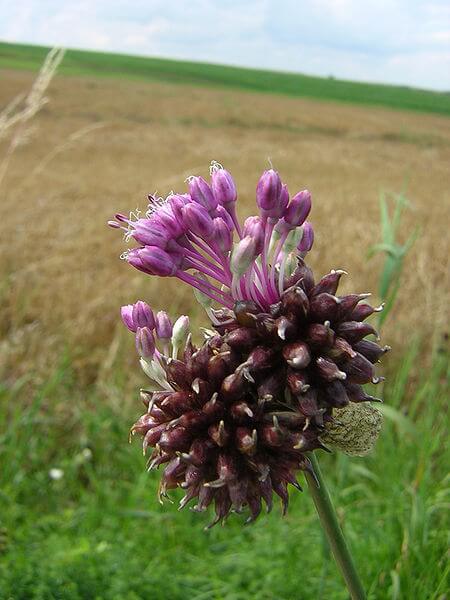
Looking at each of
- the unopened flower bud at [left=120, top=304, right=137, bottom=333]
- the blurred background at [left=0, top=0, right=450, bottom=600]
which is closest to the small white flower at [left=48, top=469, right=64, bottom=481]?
the blurred background at [left=0, top=0, right=450, bottom=600]

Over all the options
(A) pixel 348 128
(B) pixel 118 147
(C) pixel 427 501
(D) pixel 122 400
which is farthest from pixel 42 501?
(A) pixel 348 128

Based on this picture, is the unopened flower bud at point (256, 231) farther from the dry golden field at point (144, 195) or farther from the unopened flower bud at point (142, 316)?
the dry golden field at point (144, 195)

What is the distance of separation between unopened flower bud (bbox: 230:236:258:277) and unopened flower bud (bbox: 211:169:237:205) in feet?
0.49

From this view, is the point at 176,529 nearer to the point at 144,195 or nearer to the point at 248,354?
the point at 248,354

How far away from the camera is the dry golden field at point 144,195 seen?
667cm

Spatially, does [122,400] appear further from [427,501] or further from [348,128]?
[348,128]

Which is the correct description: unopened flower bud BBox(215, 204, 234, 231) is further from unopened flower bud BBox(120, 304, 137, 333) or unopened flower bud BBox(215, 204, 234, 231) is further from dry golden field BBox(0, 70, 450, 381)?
dry golden field BBox(0, 70, 450, 381)

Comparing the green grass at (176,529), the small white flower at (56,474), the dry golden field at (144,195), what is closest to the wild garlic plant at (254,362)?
the green grass at (176,529)

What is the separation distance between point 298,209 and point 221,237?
16cm

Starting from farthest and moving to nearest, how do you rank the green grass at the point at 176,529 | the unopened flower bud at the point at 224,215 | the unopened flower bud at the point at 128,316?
the green grass at the point at 176,529
the unopened flower bud at the point at 128,316
the unopened flower bud at the point at 224,215

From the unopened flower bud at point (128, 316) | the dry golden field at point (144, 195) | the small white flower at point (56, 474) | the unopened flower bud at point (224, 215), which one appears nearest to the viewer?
the unopened flower bud at point (224, 215)

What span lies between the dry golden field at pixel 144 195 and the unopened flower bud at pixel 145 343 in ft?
6.46

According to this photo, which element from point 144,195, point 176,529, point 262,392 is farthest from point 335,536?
point 144,195

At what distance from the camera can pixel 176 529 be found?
380 centimetres
